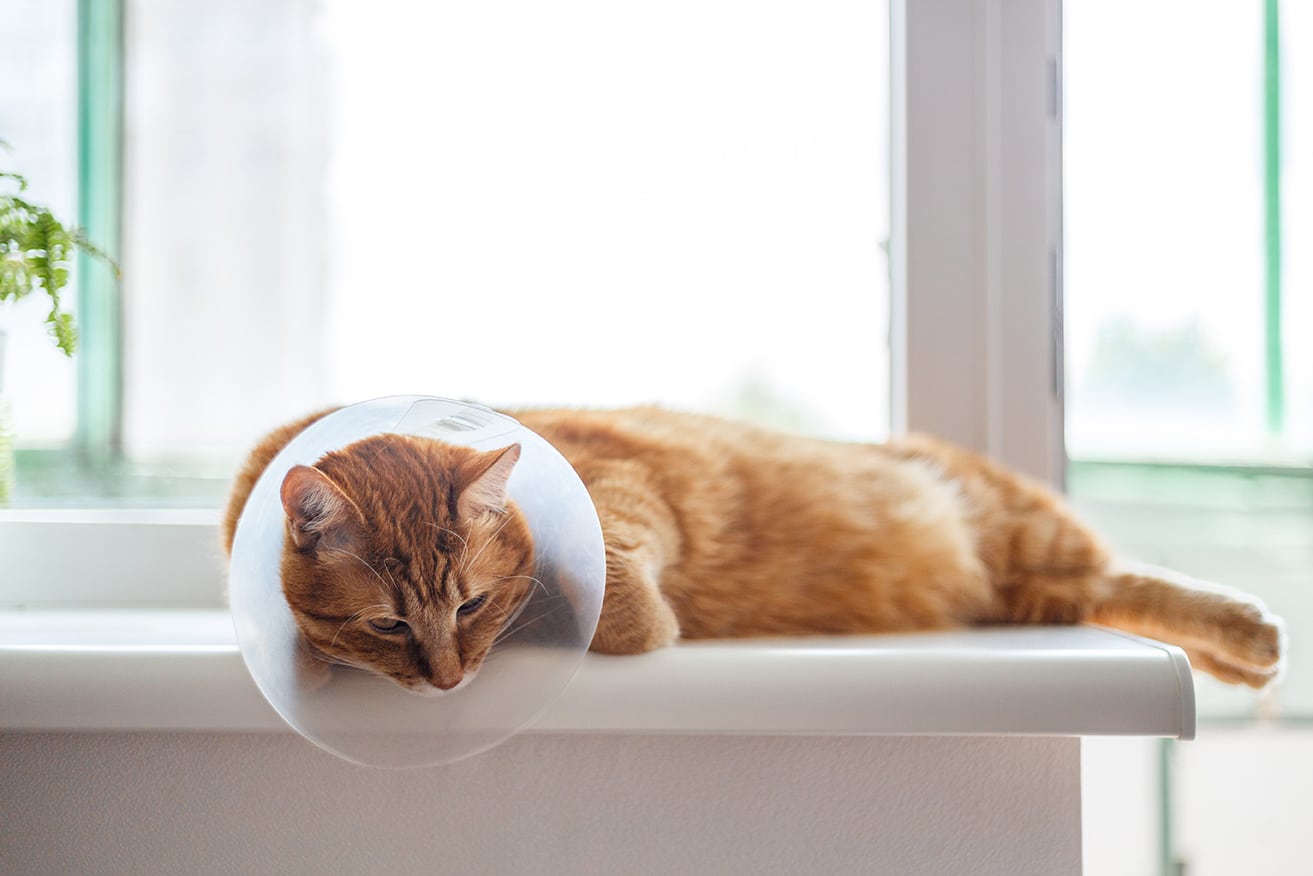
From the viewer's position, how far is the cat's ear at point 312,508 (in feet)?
1.63

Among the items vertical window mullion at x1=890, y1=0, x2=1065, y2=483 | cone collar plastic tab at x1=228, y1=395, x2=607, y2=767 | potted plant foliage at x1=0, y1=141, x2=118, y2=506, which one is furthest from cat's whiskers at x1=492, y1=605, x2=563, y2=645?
vertical window mullion at x1=890, y1=0, x2=1065, y2=483

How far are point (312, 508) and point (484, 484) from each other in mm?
94

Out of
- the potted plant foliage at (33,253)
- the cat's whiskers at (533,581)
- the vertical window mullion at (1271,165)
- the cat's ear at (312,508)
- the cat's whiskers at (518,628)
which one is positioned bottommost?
the cat's whiskers at (518,628)

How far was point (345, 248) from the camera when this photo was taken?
110 centimetres

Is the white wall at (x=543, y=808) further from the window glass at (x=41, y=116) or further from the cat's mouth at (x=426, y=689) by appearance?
the window glass at (x=41, y=116)

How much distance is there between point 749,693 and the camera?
Result: 2.18 feet

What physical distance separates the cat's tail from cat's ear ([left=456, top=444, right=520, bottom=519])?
0.69m

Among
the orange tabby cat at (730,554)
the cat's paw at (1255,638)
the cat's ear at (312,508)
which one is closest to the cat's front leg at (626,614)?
the orange tabby cat at (730,554)

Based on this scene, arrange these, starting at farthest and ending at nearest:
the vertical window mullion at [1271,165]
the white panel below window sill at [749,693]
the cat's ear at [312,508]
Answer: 1. the vertical window mullion at [1271,165]
2. the white panel below window sill at [749,693]
3. the cat's ear at [312,508]

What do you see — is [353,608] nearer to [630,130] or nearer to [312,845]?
[312,845]

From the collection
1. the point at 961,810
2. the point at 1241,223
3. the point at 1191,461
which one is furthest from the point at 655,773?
the point at 1241,223

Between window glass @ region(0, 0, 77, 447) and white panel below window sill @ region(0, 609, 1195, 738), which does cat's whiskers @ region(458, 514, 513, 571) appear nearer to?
white panel below window sill @ region(0, 609, 1195, 738)

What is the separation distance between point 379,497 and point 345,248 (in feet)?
2.26

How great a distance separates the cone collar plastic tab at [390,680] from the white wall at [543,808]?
0.91 ft
